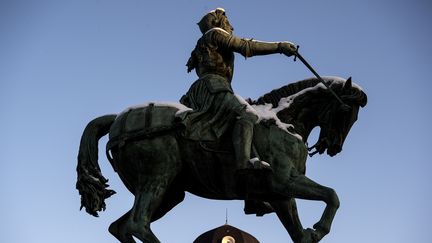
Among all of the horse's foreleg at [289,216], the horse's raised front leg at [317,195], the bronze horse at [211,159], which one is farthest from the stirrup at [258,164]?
the horse's foreleg at [289,216]

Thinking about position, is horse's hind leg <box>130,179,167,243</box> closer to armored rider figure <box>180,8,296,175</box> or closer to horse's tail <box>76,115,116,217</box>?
horse's tail <box>76,115,116,217</box>

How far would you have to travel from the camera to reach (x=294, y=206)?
1705 centimetres

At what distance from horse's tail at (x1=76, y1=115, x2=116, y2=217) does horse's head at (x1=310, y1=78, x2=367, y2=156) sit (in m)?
3.26

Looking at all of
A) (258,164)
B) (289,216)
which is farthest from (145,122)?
(289,216)

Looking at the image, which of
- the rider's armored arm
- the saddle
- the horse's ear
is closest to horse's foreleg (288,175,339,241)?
the horse's ear

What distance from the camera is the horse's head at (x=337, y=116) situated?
16.9m

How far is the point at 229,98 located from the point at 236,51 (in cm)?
82

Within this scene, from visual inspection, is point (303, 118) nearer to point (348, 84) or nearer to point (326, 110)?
point (326, 110)

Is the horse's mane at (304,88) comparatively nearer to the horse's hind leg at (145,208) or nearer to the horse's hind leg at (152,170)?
the horse's hind leg at (152,170)

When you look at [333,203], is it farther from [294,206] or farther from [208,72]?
[208,72]

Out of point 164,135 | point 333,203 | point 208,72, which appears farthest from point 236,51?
point 333,203

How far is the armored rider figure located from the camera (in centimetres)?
1620

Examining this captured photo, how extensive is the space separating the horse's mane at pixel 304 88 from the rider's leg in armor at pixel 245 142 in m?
0.95

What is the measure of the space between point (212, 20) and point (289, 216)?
3.30 m
